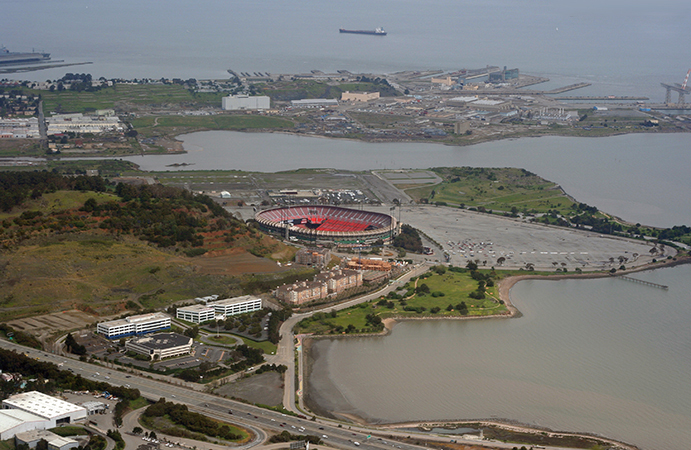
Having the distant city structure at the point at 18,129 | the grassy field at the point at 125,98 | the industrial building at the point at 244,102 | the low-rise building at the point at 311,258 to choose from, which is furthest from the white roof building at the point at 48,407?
the industrial building at the point at 244,102

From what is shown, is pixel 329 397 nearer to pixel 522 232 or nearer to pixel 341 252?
pixel 341 252

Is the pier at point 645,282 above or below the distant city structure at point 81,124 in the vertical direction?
below

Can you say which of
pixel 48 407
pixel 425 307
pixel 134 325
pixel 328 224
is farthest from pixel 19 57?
pixel 48 407

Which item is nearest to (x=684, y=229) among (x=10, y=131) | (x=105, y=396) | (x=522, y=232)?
(x=522, y=232)

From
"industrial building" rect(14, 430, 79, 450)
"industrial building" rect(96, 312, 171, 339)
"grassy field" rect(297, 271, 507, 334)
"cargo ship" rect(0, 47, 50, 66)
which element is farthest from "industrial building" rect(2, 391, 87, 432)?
"cargo ship" rect(0, 47, 50, 66)

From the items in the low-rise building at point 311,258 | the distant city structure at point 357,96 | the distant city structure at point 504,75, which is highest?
the distant city structure at point 504,75

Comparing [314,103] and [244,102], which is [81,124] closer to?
[244,102]

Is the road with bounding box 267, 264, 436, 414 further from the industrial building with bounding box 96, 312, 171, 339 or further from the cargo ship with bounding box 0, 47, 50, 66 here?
the cargo ship with bounding box 0, 47, 50, 66

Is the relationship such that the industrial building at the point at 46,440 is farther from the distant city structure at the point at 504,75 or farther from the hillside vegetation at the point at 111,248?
the distant city structure at the point at 504,75
